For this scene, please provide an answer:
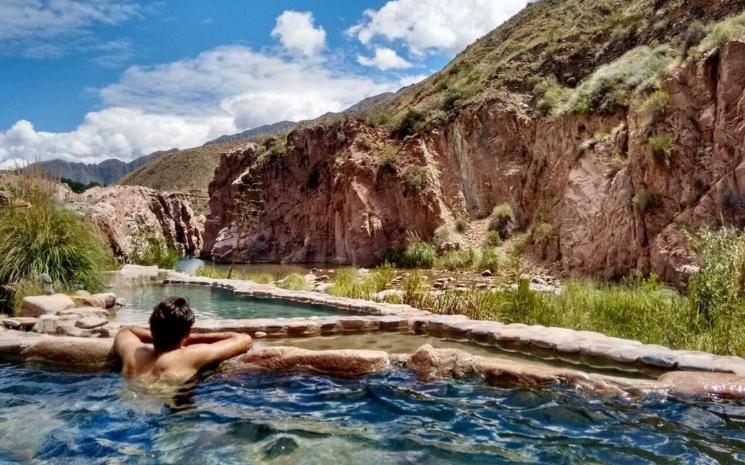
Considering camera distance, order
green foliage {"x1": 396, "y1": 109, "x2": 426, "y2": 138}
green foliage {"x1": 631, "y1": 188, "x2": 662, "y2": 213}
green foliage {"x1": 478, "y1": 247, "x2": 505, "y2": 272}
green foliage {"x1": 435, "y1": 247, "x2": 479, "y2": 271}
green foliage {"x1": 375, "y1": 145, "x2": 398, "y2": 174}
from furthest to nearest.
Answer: green foliage {"x1": 396, "y1": 109, "x2": 426, "y2": 138}
green foliage {"x1": 375, "y1": 145, "x2": 398, "y2": 174}
green foliage {"x1": 435, "y1": 247, "x2": 479, "y2": 271}
green foliage {"x1": 478, "y1": 247, "x2": 505, "y2": 272}
green foliage {"x1": 631, "y1": 188, "x2": 662, "y2": 213}

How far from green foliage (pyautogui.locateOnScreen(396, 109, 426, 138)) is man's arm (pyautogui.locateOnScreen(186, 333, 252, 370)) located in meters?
24.2

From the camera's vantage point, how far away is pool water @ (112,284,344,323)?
9234 millimetres

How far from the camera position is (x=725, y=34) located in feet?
44.4

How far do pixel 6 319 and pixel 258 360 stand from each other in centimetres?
413

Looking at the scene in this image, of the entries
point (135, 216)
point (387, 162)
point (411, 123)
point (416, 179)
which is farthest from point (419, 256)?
point (135, 216)

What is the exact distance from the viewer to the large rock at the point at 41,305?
7.45 m

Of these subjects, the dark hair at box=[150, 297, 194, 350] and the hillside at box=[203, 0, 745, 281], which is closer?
the dark hair at box=[150, 297, 194, 350]

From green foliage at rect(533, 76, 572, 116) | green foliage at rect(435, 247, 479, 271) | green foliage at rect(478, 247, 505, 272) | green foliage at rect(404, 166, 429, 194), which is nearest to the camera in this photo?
green foliage at rect(478, 247, 505, 272)

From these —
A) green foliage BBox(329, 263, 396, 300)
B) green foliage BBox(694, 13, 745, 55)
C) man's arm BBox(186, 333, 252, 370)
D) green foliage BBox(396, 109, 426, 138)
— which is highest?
green foliage BBox(396, 109, 426, 138)

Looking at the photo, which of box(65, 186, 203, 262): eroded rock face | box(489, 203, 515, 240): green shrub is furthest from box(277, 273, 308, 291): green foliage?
box(489, 203, 515, 240): green shrub

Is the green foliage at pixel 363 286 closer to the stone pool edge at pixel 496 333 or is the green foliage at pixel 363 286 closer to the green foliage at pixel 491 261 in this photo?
the stone pool edge at pixel 496 333

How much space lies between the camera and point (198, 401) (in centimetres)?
425

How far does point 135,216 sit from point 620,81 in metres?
18.5

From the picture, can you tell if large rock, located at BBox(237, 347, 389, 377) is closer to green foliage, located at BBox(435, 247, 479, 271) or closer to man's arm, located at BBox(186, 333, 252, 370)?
man's arm, located at BBox(186, 333, 252, 370)
